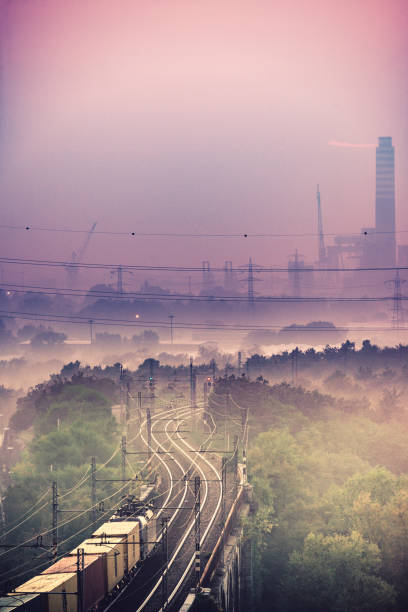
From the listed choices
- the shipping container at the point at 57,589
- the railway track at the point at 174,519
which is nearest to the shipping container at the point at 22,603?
the shipping container at the point at 57,589

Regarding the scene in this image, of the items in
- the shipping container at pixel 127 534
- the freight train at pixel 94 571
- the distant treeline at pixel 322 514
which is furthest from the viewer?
the distant treeline at pixel 322 514

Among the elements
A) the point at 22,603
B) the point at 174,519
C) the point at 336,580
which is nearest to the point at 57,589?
the point at 22,603

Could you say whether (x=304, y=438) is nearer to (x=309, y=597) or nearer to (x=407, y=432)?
(x=407, y=432)

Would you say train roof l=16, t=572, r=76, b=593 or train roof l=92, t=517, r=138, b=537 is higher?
train roof l=16, t=572, r=76, b=593

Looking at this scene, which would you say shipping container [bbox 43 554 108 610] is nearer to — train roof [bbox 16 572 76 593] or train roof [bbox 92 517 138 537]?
train roof [bbox 16 572 76 593]

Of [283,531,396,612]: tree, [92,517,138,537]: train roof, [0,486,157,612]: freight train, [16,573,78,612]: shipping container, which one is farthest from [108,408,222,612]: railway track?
[283,531,396,612]: tree

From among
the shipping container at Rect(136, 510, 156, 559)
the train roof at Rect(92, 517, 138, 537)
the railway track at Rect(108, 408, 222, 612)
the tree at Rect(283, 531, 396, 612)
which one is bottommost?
the tree at Rect(283, 531, 396, 612)

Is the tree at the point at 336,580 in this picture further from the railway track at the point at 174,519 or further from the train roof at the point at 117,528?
the train roof at the point at 117,528

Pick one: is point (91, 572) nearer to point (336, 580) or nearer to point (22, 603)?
point (22, 603)
